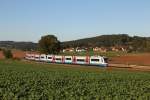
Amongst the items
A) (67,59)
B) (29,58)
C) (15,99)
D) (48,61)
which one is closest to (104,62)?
(67,59)

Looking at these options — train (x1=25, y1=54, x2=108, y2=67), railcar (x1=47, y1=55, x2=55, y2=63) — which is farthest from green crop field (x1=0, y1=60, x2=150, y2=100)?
railcar (x1=47, y1=55, x2=55, y2=63)

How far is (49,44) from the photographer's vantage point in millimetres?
136000

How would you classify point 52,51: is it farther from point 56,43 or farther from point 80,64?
point 80,64

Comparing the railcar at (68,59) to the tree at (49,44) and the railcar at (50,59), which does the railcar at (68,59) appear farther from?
the tree at (49,44)

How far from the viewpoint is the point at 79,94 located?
23078 mm

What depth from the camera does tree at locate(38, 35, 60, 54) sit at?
135875 millimetres

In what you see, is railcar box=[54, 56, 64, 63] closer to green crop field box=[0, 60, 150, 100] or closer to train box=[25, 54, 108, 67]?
train box=[25, 54, 108, 67]

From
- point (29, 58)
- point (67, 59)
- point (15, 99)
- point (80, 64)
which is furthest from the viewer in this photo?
point (29, 58)

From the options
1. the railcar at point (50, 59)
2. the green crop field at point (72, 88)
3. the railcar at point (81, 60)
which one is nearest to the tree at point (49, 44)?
the railcar at point (50, 59)

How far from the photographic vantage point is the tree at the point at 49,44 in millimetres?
135875

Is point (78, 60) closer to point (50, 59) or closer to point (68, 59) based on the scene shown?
point (68, 59)

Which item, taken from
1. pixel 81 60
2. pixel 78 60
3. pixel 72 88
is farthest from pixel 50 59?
pixel 72 88

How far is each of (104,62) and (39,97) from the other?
57.8 meters

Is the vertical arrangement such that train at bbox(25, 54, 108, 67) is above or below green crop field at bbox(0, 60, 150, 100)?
above
